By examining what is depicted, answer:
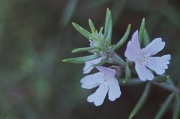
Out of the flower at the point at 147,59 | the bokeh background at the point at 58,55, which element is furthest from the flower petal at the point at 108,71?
the bokeh background at the point at 58,55

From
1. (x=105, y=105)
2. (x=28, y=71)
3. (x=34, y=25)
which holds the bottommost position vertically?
(x=105, y=105)

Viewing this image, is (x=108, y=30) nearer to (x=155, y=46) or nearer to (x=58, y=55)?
(x=155, y=46)

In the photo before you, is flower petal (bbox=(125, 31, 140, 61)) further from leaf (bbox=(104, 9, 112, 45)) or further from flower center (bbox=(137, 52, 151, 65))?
leaf (bbox=(104, 9, 112, 45))

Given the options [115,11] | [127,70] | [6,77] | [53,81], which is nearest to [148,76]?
[127,70]

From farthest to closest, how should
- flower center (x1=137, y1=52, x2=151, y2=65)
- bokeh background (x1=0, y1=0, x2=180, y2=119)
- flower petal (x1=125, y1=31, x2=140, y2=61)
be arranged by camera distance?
bokeh background (x1=0, y1=0, x2=180, y2=119) → flower center (x1=137, y1=52, x2=151, y2=65) → flower petal (x1=125, y1=31, x2=140, y2=61)

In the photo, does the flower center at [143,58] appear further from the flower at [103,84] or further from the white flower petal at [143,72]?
the flower at [103,84]

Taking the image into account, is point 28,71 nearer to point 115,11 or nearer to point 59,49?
point 59,49

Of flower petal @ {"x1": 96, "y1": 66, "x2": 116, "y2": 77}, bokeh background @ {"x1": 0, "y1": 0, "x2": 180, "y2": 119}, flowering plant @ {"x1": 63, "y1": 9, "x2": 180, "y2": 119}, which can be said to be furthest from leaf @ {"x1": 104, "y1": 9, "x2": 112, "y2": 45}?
bokeh background @ {"x1": 0, "y1": 0, "x2": 180, "y2": 119}
